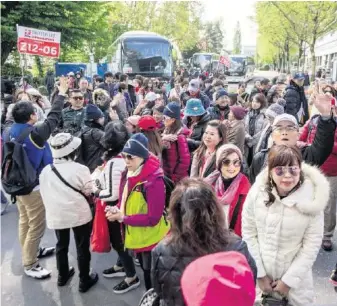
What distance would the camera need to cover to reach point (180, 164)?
4.62m

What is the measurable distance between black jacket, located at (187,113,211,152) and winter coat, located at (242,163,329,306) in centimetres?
265

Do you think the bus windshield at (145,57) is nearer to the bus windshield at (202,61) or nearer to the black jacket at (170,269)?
the black jacket at (170,269)

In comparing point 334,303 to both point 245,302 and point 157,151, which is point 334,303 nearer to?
point 157,151

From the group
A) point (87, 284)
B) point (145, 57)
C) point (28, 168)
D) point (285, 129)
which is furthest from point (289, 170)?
point (145, 57)

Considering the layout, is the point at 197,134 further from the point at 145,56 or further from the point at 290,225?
the point at 145,56

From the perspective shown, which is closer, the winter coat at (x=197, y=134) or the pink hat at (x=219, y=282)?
the pink hat at (x=219, y=282)

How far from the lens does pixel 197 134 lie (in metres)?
5.22

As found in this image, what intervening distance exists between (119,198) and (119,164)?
1.07 ft

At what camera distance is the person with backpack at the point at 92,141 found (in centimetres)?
453

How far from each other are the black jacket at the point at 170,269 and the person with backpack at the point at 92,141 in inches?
107

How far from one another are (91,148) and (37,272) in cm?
153

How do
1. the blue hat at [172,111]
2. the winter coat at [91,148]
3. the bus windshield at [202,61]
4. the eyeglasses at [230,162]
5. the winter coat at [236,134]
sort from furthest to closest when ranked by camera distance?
the bus windshield at [202,61] < the winter coat at [236,134] < the blue hat at [172,111] < the winter coat at [91,148] < the eyeglasses at [230,162]

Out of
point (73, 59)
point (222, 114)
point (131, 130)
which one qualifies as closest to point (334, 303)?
point (131, 130)

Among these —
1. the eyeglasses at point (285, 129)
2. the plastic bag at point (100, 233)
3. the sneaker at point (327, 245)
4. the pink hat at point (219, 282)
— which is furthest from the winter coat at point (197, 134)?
the pink hat at point (219, 282)
